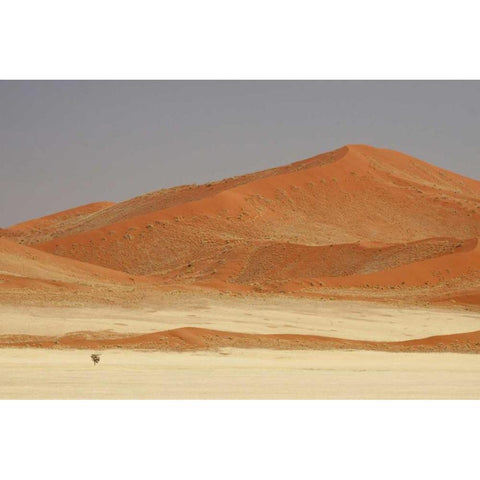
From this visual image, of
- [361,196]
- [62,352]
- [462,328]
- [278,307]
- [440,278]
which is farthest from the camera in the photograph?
[361,196]

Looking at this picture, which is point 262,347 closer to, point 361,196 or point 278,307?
point 278,307

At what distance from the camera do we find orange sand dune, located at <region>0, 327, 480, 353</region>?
18516mm

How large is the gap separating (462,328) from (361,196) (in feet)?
137

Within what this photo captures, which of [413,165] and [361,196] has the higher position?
[413,165]

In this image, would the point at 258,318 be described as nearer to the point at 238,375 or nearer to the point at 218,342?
the point at 218,342

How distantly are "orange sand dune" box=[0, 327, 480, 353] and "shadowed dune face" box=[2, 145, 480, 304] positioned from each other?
1226 cm

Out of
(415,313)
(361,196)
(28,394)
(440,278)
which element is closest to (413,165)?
(361,196)

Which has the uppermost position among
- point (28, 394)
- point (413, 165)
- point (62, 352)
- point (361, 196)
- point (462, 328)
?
point (413, 165)

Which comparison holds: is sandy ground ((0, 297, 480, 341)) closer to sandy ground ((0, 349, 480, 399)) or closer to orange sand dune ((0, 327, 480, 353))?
orange sand dune ((0, 327, 480, 353))

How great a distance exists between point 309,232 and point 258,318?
115 ft

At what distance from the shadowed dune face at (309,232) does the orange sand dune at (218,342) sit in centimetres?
1226

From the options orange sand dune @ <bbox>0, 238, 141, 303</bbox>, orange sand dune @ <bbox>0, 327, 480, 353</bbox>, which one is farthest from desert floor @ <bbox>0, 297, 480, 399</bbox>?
orange sand dune @ <bbox>0, 238, 141, 303</bbox>

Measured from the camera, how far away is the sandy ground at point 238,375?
41.9 feet

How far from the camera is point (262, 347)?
19234 mm
